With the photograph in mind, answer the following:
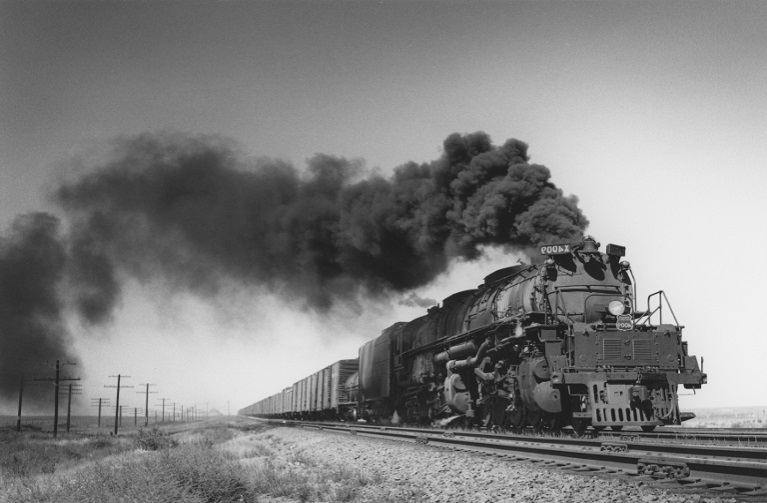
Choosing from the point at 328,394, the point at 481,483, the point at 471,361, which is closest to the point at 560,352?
the point at 471,361

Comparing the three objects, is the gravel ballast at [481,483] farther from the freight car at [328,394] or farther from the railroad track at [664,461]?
the freight car at [328,394]

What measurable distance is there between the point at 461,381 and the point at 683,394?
5.77m

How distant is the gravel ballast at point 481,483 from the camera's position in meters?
6.10

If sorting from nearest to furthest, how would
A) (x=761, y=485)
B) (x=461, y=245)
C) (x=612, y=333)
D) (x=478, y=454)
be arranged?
(x=761, y=485), (x=478, y=454), (x=612, y=333), (x=461, y=245)

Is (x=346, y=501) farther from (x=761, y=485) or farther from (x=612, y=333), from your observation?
(x=612, y=333)

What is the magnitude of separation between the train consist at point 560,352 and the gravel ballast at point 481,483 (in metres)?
2.75

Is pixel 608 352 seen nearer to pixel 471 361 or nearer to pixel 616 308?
pixel 616 308

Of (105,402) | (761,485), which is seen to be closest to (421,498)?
(761,485)

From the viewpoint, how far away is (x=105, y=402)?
284 feet

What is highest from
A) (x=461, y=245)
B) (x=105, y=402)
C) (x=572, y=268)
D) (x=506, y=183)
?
(x=506, y=183)

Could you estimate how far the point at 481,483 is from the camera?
750 centimetres

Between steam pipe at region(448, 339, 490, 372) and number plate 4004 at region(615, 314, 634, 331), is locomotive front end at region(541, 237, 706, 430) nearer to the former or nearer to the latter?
number plate 4004 at region(615, 314, 634, 331)

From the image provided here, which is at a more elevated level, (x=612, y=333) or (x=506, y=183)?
(x=506, y=183)

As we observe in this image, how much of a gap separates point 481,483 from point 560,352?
5595 mm
